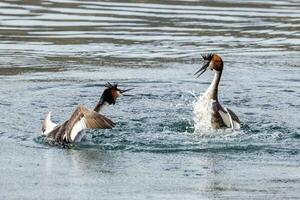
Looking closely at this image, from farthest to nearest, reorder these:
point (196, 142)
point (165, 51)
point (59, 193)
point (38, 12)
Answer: point (38, 12), point (165, 51), point (196, 142), point (59, 193)

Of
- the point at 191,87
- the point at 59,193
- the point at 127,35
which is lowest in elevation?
the point at 59,193

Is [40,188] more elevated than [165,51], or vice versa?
[165,51]

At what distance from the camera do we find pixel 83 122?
11273 millimetres

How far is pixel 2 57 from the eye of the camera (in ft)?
56.9

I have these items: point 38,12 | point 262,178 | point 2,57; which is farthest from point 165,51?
point 262,178

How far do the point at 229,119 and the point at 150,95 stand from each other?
248 centimetres

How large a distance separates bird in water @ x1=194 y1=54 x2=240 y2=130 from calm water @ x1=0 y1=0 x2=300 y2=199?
Answer: 9.3 inches

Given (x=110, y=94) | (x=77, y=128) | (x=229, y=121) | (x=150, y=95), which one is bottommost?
(x=77, y=128)

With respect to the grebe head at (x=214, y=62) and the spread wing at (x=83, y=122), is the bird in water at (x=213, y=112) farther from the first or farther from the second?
the spread wing at (x=83, y=122)

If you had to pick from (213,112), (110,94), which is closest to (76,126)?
(110,94)

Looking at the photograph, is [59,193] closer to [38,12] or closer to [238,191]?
[238,191]

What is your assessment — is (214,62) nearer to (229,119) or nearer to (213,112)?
(213,112)

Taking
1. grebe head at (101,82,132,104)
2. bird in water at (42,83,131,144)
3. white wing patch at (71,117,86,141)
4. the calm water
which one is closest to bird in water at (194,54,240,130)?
the calm water

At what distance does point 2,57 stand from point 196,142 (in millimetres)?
6661
